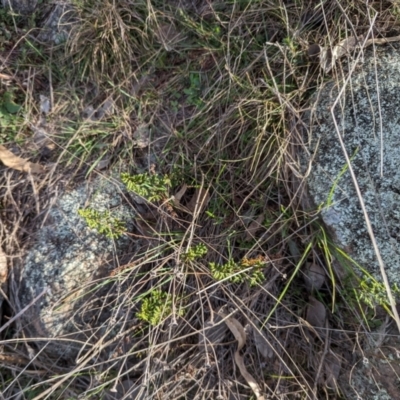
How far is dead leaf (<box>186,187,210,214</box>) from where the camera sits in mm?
1882

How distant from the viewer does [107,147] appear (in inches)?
82.3

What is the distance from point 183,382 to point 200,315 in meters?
0.27

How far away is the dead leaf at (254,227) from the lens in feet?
6.02

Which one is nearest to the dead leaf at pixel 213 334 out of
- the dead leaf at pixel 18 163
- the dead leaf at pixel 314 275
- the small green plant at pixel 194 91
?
the dead leaf at pixel 314 275

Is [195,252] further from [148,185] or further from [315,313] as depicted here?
[315,313]

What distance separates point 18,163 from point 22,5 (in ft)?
2.57

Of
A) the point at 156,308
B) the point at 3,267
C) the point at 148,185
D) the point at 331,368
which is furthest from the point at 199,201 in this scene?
the point at 3,267

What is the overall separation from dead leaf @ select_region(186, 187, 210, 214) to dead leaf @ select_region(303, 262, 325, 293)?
1.62 feet

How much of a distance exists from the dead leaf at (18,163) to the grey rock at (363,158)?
1.23 metres

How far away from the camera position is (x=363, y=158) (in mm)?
1699

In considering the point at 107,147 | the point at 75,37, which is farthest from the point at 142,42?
the point at 107,147

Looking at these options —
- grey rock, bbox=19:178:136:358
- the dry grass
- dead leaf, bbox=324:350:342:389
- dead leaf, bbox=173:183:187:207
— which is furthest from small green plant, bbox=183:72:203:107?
dead leaf, bbox=324:350:342:389

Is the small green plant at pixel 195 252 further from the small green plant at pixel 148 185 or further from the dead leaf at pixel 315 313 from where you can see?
the dead leaf at pixel 315 313

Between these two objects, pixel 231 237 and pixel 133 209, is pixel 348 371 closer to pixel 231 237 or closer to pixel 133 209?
pixel 231 237
